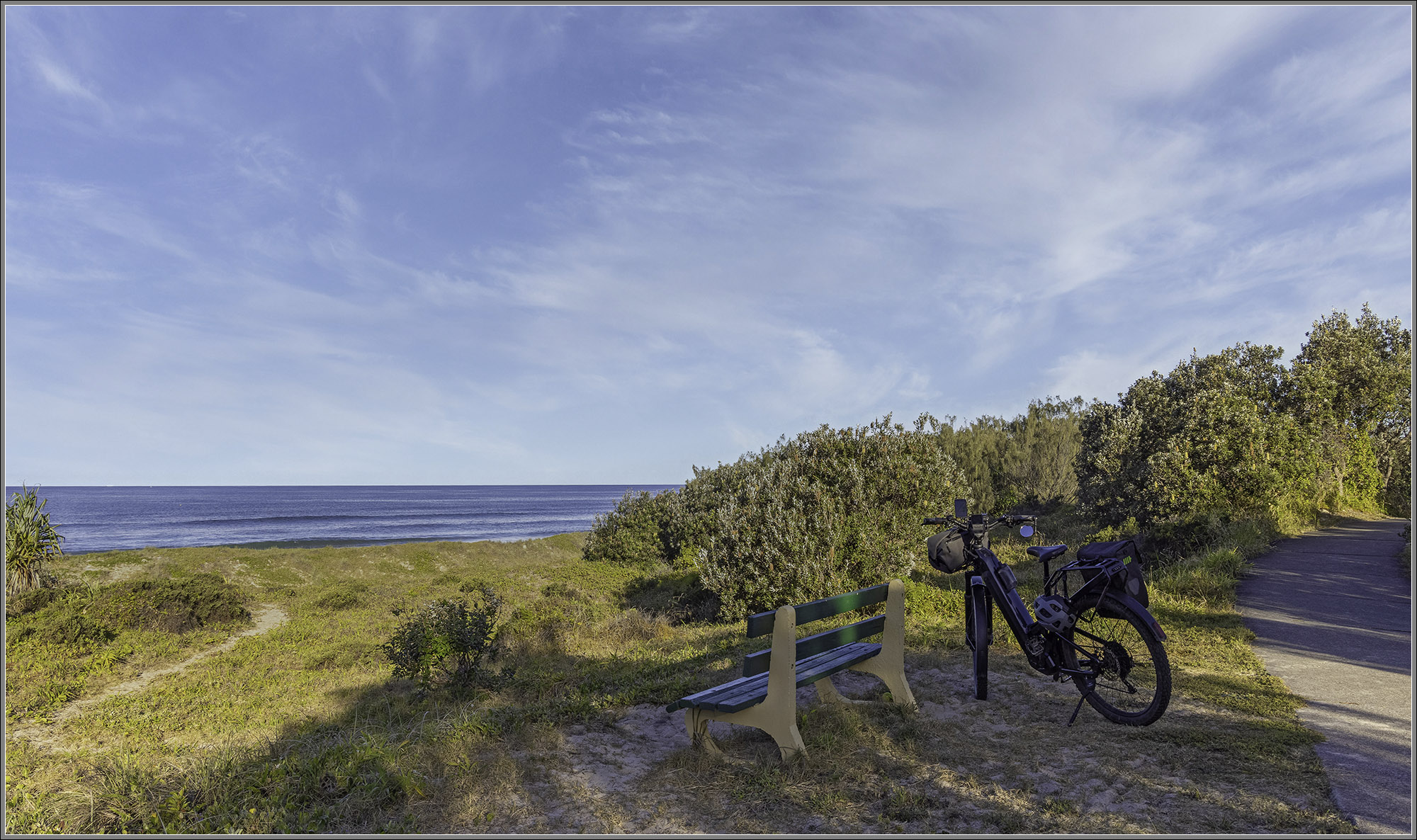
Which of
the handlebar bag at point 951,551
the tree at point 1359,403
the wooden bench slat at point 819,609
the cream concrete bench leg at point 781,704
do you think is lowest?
the cream concrete bench leg at point 781,704

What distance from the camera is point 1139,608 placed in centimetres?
478

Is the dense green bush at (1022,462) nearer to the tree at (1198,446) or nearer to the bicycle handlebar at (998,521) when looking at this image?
the tree at (1198,446)

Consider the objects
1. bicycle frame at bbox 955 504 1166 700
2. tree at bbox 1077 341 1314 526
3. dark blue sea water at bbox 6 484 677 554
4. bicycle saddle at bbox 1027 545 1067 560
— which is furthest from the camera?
dark blue sea water at bbox 6 484 677 554

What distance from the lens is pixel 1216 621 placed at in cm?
834

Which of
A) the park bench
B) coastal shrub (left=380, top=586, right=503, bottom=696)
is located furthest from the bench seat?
coastal shrub (left=380, top=586, right=503, bottom=696)

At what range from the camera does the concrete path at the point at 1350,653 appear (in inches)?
163

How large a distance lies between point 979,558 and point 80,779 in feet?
24.2

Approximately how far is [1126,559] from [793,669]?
8.20 feet

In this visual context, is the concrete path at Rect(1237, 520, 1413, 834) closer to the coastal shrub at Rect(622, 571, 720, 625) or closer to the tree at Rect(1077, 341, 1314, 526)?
the tree at Rect(1077, 341, 1314, 526)

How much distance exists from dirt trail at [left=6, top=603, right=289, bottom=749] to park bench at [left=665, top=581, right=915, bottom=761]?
26.9 feet

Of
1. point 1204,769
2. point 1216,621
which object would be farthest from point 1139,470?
point 1204,769

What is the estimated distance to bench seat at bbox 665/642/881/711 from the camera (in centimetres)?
486

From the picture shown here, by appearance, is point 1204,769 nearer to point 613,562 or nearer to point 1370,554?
point 1370,554

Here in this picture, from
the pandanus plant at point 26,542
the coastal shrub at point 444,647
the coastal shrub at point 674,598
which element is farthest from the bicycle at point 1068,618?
the pandanus plant at point 26,542
